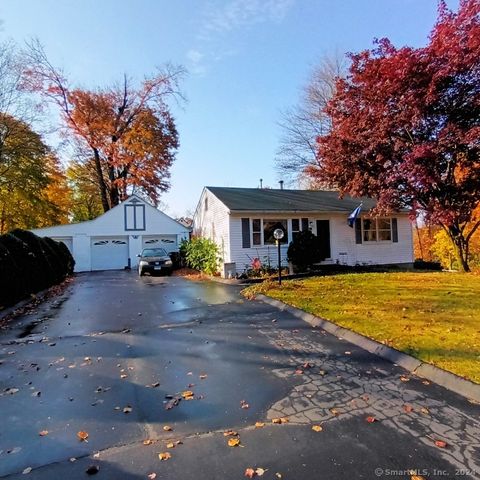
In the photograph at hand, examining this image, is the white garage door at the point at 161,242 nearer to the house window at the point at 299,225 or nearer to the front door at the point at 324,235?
the house window at the point at 299,225

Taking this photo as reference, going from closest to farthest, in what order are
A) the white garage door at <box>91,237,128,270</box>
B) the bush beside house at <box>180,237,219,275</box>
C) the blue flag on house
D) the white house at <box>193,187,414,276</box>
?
1. the white house at <box>193,187,414,276</box>
2. the blue flag on house
3. the bush beside house at <box>180,237,219,275</box>
4. the white garage door at <box>91,237,128,270</box>

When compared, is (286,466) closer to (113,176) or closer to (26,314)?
(26,314)

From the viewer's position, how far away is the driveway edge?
3680 mm

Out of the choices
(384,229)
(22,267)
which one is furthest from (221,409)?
(384,229)

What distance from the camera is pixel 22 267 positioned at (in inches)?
436

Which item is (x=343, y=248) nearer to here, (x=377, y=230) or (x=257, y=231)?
(x=377, y=230)

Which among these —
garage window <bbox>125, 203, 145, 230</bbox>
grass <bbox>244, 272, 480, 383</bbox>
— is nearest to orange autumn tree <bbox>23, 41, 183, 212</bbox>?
garage window <bbox>125, 203, 145, 230</bbox>

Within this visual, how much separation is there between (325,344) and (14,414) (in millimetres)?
4006

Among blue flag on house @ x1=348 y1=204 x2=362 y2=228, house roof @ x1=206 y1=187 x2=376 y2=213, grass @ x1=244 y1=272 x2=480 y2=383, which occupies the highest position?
house roof @ x1=206 y1=187 x2=376 y2=213

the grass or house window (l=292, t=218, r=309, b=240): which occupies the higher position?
house window (l=292, t=218, r=309, b=240)

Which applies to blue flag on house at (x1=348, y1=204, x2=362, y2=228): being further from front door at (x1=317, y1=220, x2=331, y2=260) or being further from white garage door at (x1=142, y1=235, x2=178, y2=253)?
white garage door at (x1=142, y1=235, x2=178, y2=253)

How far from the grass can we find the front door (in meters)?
6.09

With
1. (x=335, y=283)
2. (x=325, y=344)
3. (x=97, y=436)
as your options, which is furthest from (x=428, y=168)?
(x=97, y=436)

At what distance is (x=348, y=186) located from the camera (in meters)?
14.9
